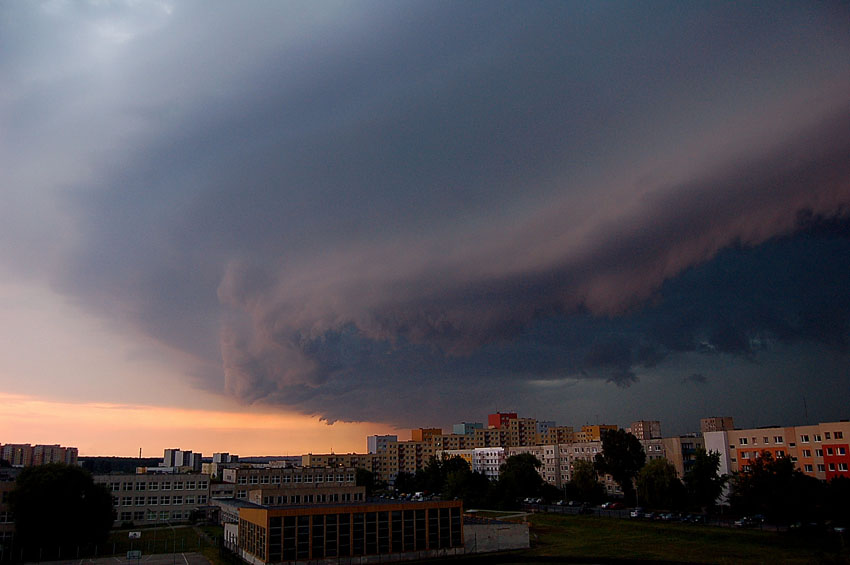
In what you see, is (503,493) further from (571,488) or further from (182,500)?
(182,500)

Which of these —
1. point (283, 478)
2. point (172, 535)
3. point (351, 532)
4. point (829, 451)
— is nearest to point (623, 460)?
point (829, 451)

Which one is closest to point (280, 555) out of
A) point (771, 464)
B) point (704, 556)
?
point (704, 556)

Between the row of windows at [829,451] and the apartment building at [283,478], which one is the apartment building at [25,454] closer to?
the apartment building at [283,478]

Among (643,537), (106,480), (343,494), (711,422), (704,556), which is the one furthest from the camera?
(711,422)

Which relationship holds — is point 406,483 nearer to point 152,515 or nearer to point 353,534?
point 152,515

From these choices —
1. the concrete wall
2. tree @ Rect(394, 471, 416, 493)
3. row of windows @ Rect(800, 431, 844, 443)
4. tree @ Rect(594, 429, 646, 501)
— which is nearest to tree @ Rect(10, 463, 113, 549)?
the concrete wall

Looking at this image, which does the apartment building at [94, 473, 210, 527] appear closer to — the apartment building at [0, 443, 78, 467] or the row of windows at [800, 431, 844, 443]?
the row of windows at [800, 431, 844, 443]
